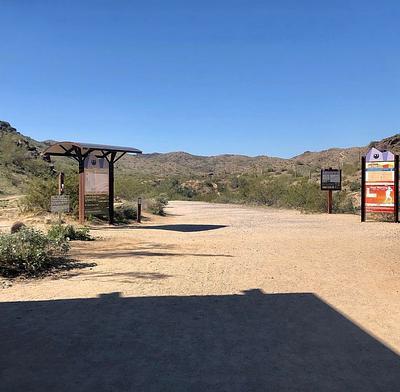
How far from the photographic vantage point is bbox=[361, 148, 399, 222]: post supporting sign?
23469 millimetres

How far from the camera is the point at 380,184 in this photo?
23766 millimetres

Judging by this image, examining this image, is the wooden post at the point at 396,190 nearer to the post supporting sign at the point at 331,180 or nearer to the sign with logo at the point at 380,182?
the sign with logo at the point at 380,182

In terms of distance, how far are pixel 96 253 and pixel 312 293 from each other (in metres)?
5.92

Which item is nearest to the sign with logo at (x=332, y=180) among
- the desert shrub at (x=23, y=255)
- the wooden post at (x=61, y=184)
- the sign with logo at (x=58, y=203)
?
the wooden post at (x=61, y=184)

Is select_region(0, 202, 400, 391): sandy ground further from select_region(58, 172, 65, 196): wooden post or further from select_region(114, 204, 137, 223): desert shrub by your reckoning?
select_region(114, 204, 137, 223): desert shrub

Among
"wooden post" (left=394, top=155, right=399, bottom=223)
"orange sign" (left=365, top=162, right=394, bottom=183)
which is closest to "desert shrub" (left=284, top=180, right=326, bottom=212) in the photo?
"orange sign" (left=365, top=162, right=394, bottom=183)

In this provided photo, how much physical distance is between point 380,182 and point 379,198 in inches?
29.0

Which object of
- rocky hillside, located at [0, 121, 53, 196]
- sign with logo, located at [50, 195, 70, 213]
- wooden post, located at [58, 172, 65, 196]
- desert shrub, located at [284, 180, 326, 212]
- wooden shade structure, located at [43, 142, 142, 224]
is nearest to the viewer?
sign with logo, located at [50, 195, 70, 213]

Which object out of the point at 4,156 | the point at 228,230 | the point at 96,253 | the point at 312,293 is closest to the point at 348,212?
the point at 228,230

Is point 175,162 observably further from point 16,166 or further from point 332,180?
point 332,180

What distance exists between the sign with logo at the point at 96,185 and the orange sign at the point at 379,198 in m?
12.0

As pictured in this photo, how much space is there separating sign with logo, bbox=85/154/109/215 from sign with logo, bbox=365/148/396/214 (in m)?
11.9

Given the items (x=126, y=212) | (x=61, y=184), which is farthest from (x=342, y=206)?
(x=61, y=184)

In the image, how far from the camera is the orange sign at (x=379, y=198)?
77.5 ft
